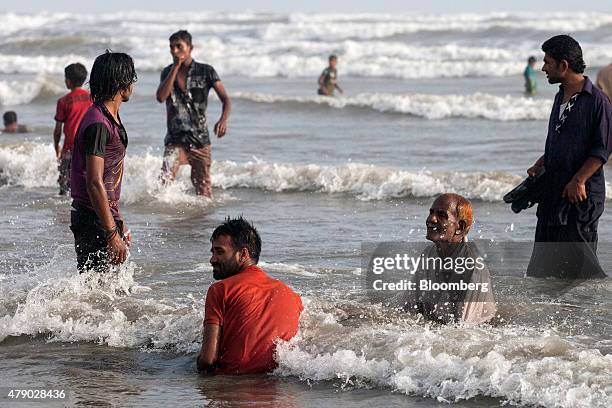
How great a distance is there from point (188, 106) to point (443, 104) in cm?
1116

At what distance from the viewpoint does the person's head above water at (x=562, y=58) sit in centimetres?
657

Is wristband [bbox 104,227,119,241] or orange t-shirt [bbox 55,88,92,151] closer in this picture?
wristband [bbox 104,227,119,241]

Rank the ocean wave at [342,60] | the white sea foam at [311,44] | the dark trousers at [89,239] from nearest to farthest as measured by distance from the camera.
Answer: the dark trousers at [89,239] < the ocean wave at [342,60] < the white sea foam at [311,44]

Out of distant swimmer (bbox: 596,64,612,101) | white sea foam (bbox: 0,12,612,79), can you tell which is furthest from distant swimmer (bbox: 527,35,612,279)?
white sea foam (bbox: 0,12,612,79)

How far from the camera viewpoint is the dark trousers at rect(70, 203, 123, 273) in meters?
6.09

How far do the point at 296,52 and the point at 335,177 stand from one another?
27.5 m

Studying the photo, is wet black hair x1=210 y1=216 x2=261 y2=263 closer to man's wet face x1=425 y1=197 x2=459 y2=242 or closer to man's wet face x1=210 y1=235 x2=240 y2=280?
man's wet face x1=210 y1=235 x2=240 y2=280

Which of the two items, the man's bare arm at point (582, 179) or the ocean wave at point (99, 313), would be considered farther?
the man's bare arm at point (582, 179)

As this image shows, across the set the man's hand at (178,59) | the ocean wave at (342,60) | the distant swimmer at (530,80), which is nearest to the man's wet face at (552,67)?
the man's hand at (178,59)

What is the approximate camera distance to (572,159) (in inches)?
265

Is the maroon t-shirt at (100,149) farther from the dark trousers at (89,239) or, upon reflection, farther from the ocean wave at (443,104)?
the ocean wave at (443,104)

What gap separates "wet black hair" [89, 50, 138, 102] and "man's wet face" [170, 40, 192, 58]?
393 centimetres

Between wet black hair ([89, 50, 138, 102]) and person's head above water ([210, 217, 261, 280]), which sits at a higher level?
wet black hair ([89, 50, 138, 102])

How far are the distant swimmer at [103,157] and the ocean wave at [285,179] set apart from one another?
4.86m
